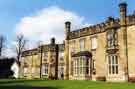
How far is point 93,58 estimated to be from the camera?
50.0 m

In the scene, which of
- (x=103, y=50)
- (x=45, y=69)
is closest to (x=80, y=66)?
(x=103, y=50)

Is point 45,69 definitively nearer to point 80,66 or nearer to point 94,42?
point 80,66

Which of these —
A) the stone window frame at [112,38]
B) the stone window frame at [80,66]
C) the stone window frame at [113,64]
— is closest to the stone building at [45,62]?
the stone window frame at [80,66]

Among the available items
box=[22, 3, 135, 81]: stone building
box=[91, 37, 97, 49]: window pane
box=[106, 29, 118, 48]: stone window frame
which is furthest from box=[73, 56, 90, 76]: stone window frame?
box=[106, 29, 118, 48]: stone window frame

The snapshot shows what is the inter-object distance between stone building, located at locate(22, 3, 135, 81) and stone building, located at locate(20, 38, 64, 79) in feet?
16.0

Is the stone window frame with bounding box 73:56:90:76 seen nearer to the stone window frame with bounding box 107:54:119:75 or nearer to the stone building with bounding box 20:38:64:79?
the stone window frame with bounding box 107:54:119:75

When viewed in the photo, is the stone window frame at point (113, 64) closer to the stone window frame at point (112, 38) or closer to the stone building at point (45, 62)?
the stone window frame at point (112, 38)

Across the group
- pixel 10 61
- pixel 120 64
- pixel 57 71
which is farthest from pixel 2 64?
pixel 120 64

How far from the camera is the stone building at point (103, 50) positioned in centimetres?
4284

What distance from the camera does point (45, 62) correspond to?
67625 mm

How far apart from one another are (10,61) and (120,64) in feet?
202

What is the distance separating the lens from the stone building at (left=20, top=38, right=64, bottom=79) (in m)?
62.9

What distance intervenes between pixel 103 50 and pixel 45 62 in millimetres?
22940

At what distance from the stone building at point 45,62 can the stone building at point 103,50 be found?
192 inches
